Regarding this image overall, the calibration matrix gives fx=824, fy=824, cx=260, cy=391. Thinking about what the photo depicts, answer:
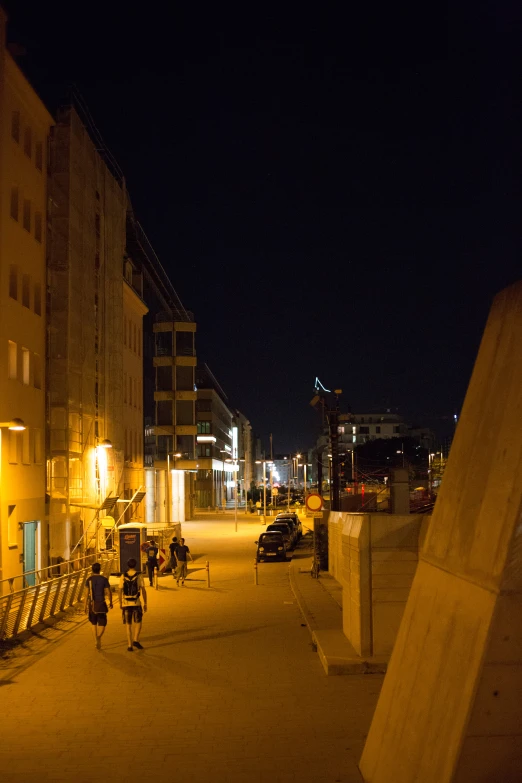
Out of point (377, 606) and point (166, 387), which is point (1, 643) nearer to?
point (377, 606)

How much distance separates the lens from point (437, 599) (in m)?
6.64

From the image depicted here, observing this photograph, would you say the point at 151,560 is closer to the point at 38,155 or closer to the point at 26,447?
the point at 26,447

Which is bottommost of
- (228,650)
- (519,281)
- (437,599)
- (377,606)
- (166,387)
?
(228,650)

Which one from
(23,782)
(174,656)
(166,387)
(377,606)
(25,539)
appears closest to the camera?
(23,782)

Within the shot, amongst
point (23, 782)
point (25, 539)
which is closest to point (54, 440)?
point (25, 539)

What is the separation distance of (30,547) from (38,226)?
11112 millimetres

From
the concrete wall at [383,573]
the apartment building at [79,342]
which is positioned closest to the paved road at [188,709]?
the concrete wall at [383,573]

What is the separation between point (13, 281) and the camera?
2639cm

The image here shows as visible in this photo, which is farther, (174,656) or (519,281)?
(174,656)

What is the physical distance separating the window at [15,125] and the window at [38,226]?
2.81m

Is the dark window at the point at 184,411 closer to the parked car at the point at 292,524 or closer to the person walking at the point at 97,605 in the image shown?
the parked car at the point at 292,524

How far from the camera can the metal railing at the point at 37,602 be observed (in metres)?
15.3

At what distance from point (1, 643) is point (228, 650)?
13.6ft

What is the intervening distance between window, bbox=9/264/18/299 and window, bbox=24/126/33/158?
421 cm
